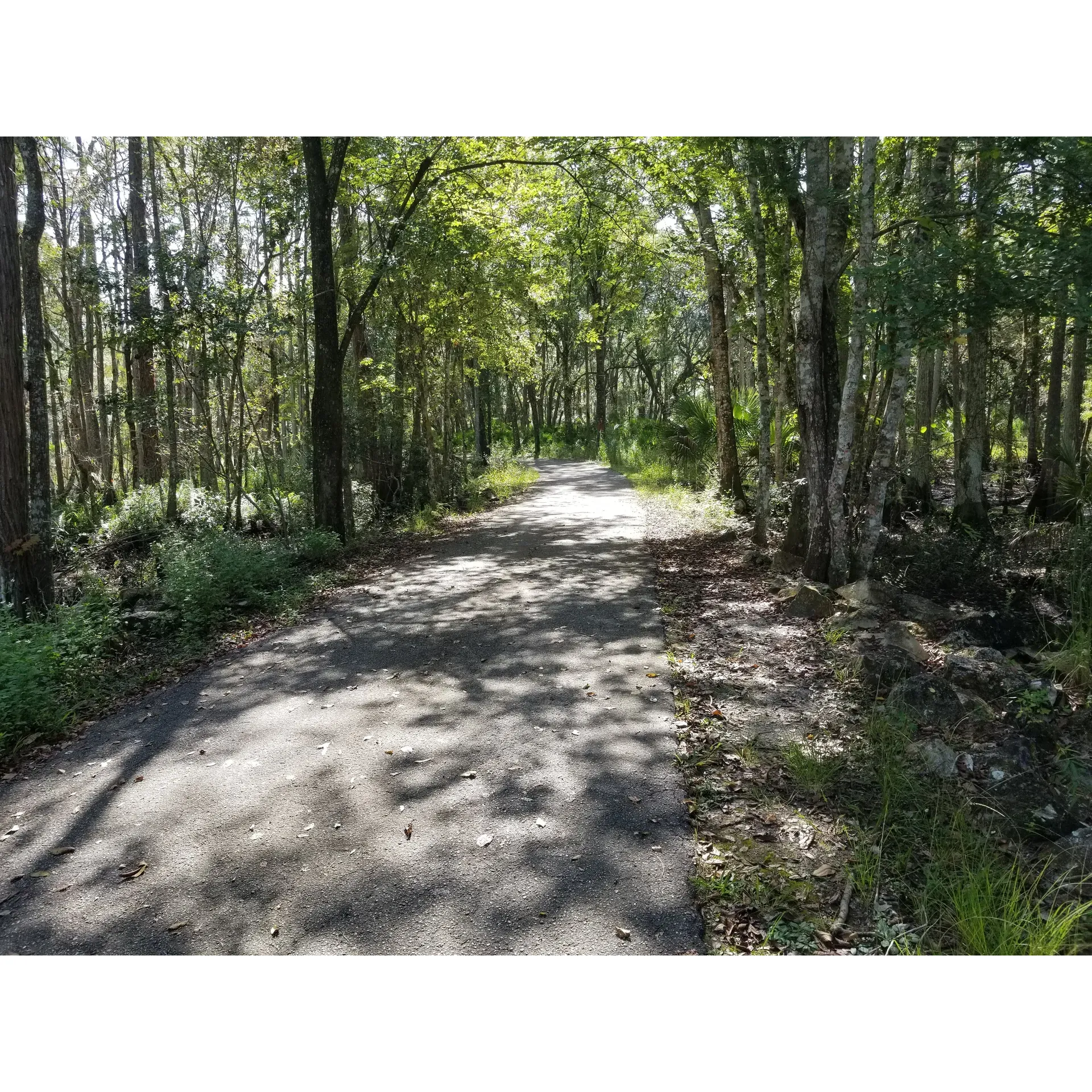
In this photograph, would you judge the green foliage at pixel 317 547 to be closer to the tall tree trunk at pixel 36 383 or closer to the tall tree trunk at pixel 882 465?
the tall tree trunk at pixel 36 383

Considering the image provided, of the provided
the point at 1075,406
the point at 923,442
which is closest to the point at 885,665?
the point at 923,442

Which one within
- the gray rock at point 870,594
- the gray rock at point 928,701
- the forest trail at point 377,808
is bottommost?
the forest trail at point 377,808

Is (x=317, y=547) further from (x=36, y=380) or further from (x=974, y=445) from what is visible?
(x=974, y=445)

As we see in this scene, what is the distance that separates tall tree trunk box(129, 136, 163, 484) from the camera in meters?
10.2

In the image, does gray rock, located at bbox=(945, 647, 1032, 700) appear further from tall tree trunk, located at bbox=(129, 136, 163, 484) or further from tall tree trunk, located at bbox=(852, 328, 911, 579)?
tall tree trunk, located at bbox=(129, 136, 163, 484)

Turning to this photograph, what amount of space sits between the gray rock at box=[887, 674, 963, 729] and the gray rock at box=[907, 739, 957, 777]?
30 cm

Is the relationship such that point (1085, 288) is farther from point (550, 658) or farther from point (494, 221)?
point (494, 221)

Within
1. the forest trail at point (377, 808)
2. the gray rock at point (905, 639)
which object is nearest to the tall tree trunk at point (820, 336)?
the gray rock at point (905, 639)

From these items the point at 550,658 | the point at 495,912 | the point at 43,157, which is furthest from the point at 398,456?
the point at 495,912

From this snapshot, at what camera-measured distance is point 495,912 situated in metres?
2.86

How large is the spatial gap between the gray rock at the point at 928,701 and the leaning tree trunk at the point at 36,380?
25.8ft

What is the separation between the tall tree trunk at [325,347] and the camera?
10.6 metres

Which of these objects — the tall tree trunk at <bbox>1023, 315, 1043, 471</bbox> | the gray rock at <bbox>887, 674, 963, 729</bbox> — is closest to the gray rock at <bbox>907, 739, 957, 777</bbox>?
the gray rock at <bbox>887, 674, 963, 729</bbox>

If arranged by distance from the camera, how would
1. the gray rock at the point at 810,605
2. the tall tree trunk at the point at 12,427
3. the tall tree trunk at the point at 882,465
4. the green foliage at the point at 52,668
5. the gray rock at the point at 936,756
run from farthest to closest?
1. the tall tree trunk at the point at 12,427
2. the gray rock at the point at 810,605
3. the tall tree trunk at the point at 882,465
4. the green foliage at the point at 52,668
5. the gray rock at the point at 936,756
